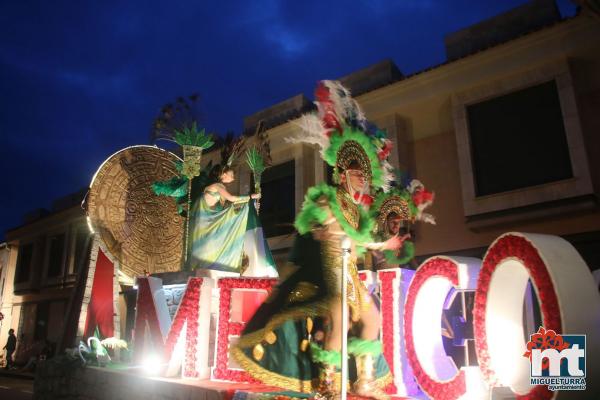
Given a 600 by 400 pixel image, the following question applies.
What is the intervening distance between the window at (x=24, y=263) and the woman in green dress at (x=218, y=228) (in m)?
22.5

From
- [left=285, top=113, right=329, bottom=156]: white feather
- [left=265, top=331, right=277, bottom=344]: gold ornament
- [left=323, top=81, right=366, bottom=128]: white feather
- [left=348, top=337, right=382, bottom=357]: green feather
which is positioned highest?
[left=323, top=81, right=366, bottom=128]: white feather

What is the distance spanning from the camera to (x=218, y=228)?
23.6 ft

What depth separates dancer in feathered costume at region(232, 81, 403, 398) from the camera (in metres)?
4.41

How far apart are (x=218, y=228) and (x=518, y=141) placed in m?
7.07

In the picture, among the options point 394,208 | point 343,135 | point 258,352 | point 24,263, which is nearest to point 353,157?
point 343,135

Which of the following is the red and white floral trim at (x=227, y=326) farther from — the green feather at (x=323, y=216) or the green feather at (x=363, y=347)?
the green feather at (x=363, y=347)

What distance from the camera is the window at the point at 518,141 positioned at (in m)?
9.72

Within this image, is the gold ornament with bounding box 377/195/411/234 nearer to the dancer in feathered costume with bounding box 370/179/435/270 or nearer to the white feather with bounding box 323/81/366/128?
the dancer in feathered costume with bounding box 370/179/435/270

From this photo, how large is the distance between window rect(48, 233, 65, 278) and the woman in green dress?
18407mm

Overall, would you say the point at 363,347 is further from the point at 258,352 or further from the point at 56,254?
the point at 56,254

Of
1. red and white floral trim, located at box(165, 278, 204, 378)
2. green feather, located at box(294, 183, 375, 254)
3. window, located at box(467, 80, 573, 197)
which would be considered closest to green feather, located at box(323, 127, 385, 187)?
green feather, located at box(294, 183, 375, 254)

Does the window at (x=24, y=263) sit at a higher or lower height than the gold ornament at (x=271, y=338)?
higher

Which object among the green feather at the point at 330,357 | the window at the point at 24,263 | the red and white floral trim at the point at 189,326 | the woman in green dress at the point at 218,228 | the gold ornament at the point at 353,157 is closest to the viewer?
the green feather at the point at 330,357

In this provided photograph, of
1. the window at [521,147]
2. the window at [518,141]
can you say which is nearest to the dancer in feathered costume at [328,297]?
the window at [521,147]
